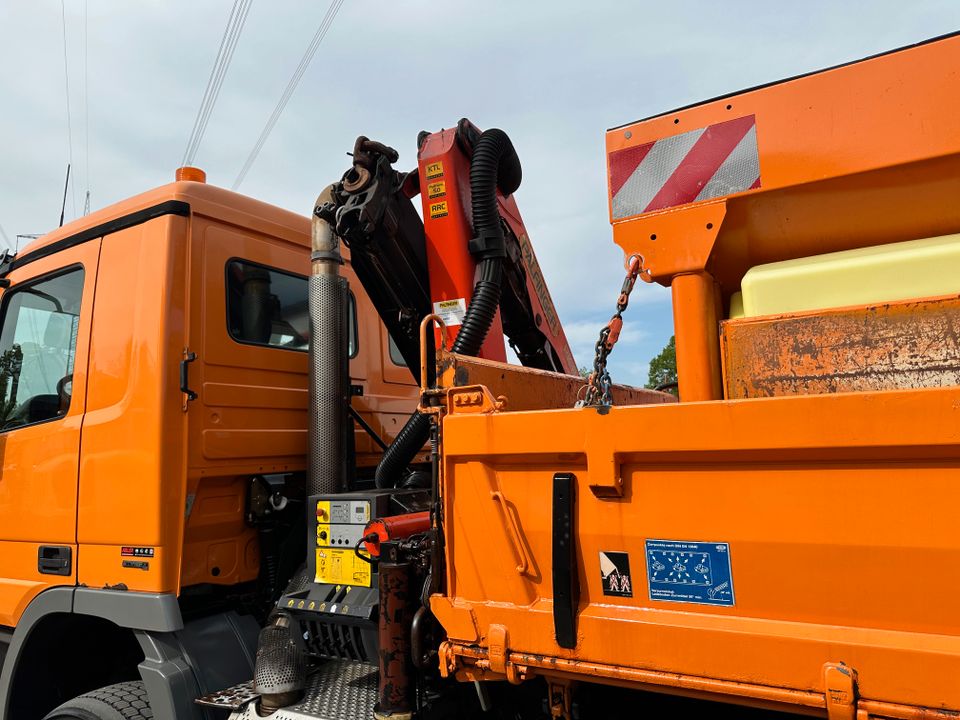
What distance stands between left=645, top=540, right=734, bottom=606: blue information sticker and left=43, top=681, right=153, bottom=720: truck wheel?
2273mm

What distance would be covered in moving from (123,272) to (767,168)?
277 cm

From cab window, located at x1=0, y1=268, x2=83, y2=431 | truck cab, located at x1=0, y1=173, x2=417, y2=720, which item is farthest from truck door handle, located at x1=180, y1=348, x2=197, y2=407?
cab window, located at x1=0, y1=268, x2=83, y2=431

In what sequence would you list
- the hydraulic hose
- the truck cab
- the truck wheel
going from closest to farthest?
1. the truck wheel
2. the truck cab
3. the hydraulic hose

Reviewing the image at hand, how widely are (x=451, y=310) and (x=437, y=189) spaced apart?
0.58 m

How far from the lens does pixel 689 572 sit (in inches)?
65.6

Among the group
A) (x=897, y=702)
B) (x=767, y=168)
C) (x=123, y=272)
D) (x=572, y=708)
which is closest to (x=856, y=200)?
(x=767, y=168)

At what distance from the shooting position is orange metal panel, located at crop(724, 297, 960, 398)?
65.7 inches

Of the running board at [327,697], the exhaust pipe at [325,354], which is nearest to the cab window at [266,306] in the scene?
the exhaust pipe at [325,354]

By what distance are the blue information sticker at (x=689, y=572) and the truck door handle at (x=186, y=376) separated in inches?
82.1

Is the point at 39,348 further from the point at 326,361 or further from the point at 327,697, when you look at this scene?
the point at 327,697

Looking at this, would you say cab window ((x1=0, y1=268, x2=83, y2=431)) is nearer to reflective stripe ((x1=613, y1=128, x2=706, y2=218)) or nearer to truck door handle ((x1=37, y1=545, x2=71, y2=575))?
truck door handle ((x1=37, y1=545, x2=71, y2=575))

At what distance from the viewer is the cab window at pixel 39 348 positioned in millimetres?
3367

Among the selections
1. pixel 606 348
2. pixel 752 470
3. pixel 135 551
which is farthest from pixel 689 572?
pixel 135 551

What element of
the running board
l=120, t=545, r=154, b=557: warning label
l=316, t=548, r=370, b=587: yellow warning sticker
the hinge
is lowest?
the running board
